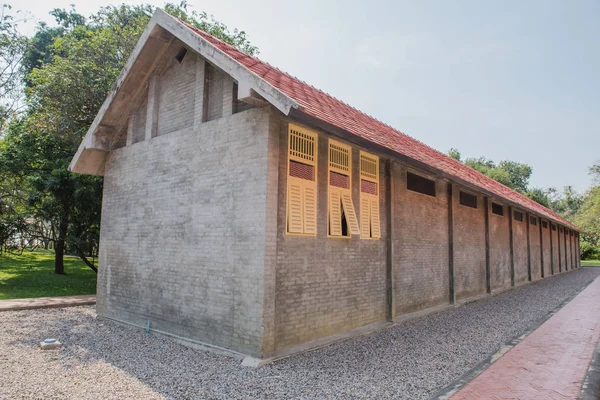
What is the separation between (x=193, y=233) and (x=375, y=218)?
3957 mm

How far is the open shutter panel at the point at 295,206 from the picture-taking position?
21.4 feet

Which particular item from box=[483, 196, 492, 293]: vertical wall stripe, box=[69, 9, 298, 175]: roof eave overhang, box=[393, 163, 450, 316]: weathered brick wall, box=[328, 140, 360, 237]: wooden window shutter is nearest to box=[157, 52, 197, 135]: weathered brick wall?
box=[69, 9, 298, 175]: roof eave overhang

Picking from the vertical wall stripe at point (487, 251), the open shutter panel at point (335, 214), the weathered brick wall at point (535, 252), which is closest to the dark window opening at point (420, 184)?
the open shutter panel at point (335, 214)

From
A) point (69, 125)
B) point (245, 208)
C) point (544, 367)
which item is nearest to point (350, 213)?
point (245, 208)

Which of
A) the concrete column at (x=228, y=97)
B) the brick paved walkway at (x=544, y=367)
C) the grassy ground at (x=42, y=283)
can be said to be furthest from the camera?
the grassy ground at (x=42, y=283)

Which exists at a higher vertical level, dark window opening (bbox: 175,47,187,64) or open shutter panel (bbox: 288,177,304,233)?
dark window opening (bbox: 175,47,187,64)

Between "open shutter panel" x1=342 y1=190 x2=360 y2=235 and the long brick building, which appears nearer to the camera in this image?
the long brick building

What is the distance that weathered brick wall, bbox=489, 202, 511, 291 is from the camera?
15.1 m

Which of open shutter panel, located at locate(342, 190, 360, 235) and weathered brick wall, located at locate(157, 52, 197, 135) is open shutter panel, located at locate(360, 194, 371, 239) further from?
weathered brick wall, located at locate(157, 52, 197, 135)

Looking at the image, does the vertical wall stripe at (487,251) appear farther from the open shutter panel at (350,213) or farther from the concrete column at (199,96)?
the concrete column at (199,96)

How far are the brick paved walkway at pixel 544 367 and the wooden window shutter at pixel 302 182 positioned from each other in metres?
3.39

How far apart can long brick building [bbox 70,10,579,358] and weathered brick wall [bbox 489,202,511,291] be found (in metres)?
5.51

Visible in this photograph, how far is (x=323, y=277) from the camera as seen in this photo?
7.11 meters

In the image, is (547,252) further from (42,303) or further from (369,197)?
(42,303)
